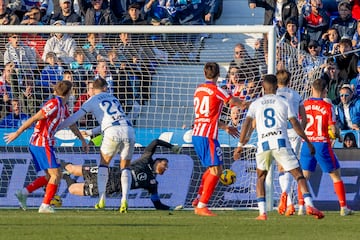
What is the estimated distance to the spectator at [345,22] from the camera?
2253 centimetres

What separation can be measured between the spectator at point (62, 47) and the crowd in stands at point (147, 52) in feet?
0.06

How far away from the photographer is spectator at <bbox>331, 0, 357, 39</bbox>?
73.9ft

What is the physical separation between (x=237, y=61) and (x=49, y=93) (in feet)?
11.0

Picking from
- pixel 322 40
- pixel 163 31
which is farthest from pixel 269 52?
pixel 322 40

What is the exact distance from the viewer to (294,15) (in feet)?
74.3

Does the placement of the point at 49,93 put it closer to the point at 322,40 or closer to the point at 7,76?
the point at 7,76

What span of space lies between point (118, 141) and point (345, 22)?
857 cm

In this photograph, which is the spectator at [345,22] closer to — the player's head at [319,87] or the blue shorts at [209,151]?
the player's head at [319,87]

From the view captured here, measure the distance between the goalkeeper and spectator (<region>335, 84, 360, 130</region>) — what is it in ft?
13.0

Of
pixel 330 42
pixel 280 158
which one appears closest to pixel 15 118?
pixel 280 158

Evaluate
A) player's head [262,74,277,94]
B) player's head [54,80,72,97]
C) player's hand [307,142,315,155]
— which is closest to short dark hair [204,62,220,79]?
player's head [262,74,277,94]

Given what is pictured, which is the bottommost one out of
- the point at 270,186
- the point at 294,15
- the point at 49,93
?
the point at 270,186

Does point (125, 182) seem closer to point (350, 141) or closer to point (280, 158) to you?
point (280, 158)

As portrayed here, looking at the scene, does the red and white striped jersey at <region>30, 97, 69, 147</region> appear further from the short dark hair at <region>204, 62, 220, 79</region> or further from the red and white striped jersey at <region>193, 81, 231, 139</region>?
the short dark hair at <region>204, 62, 220, 79</region>
